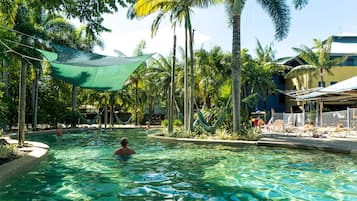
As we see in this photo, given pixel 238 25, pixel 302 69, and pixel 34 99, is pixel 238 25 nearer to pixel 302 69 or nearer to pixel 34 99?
pixel 34 99

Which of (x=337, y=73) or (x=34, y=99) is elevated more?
(x=337, y=73)

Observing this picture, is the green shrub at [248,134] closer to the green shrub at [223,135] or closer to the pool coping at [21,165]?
the green shrub at [223,135]

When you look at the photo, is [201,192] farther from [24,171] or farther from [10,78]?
[10,78]

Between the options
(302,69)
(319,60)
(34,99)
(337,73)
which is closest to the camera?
(34,99)

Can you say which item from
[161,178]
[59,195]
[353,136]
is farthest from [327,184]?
[353,136]

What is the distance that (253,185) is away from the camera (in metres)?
7.38

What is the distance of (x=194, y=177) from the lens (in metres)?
8.13

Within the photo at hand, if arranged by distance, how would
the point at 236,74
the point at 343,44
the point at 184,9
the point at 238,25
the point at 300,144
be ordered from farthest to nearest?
the point at 343,44 < the point at 184,9 < the point at 238,25 < the point at 236,74 < the point at 300,144

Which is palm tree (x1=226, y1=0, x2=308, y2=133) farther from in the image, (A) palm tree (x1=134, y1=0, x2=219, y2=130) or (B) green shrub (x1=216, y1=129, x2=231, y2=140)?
(A) palm tree (x1=134, y1=0, x2=219, y2=130)

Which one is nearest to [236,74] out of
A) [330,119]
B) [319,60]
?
[330,119]

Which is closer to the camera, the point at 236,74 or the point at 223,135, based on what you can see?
the point at 223,135

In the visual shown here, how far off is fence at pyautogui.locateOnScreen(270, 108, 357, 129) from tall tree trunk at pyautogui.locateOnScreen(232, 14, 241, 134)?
21.7 feet

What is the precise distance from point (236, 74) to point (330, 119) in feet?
28.1

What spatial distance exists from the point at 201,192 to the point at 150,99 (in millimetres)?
38354
